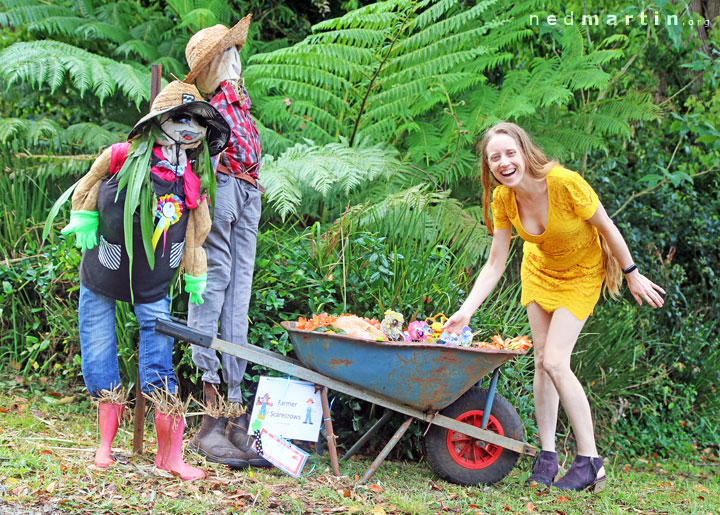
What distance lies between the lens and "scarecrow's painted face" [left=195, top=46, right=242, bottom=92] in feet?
10.2

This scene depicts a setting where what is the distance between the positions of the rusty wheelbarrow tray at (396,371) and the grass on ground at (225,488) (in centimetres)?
23

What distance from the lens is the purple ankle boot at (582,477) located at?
127 inches

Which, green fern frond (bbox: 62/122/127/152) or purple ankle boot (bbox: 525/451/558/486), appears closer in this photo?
purple ankle boot (bbox: 525/451/558/486)

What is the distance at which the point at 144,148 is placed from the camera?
2738 millimetres

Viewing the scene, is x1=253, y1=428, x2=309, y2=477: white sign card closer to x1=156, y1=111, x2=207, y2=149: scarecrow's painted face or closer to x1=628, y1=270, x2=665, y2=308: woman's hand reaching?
x1=156, y1=111, x2=207, y2=149: scarecrow's painted face

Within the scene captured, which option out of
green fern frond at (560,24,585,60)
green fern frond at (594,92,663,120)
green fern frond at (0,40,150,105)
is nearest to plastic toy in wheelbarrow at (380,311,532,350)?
green fern frond at (0,40,150,105)

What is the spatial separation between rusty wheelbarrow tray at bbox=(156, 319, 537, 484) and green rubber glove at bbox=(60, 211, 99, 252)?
55 cm

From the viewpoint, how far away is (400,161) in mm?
4938

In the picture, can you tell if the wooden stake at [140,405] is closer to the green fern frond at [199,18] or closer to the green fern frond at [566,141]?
the green fern frond at [199,18]

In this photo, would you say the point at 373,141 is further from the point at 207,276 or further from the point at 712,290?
the point at 712,290

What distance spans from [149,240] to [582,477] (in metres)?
2.35

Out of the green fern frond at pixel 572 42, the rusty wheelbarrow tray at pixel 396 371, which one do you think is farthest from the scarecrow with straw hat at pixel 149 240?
the green fern frond at pixel 572 42

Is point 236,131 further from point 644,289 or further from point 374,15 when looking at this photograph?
point 644,289

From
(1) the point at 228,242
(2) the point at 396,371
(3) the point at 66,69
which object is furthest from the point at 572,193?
(3) the point at 66,69
